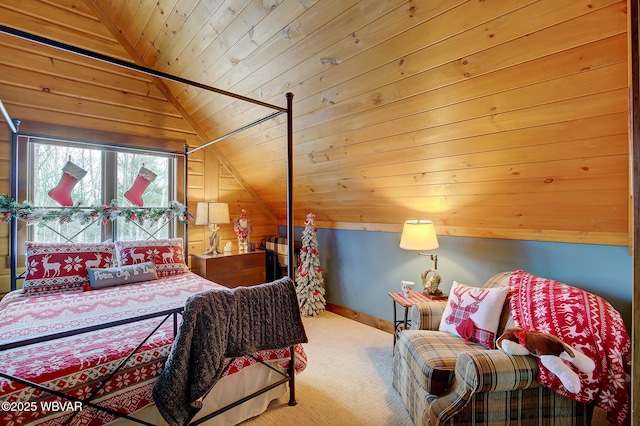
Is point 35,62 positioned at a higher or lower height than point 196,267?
higher

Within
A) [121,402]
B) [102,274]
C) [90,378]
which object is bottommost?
[121,402]

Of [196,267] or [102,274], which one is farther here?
[196,267]

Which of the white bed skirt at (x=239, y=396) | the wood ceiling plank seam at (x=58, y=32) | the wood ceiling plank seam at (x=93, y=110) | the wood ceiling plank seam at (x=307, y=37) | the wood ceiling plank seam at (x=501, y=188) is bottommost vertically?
the white bed skirt at (x=239, y=396)

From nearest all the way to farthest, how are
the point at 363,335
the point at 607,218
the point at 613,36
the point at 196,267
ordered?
the point at 613,36 → the point at 607,218 → the point at 363,335 → the point at 196,267

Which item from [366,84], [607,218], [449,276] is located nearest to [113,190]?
[366,84]

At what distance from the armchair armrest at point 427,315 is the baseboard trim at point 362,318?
3.38 ft

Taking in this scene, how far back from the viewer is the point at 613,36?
130cm

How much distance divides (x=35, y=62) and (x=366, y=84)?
3.04m

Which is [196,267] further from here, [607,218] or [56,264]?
[607,218]

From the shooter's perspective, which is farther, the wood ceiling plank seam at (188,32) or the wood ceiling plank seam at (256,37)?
the wood ceiling plank seam at (188,32)

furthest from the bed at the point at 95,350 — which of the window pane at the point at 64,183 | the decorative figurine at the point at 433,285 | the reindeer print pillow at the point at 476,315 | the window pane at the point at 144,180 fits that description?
the decorative figurine at the point at 433,285

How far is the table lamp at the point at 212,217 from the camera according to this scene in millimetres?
3576

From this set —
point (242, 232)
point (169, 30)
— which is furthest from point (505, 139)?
point (242, 232)

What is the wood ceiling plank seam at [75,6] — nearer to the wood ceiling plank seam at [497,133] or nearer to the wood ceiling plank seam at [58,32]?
the wood ceiling plank seam at [58,32]
